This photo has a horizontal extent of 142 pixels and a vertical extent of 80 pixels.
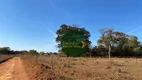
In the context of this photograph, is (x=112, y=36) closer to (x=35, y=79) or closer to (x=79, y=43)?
(x=35, y=79)

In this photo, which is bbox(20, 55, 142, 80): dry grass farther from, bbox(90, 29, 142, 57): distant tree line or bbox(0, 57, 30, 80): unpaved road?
bbox(90, 29, 142, 57): distant tree line

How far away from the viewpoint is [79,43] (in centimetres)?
694

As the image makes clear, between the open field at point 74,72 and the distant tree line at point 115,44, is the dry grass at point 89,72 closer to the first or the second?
the open field at point 74,72

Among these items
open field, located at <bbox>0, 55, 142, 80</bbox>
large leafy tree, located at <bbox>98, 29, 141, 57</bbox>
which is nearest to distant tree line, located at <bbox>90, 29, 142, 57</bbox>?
large leafy tree, located at <bbox>98, 29, 141, 57</bbox>

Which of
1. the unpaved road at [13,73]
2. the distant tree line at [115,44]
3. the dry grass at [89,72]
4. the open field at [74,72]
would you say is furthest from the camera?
the distant tree line at [115,44]

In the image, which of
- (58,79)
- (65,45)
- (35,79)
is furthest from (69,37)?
(35,79)

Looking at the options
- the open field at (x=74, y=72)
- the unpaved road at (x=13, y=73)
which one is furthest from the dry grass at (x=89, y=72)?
the unpaved road at (x=13, y=73)

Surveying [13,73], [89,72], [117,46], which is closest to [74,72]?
[89,72]

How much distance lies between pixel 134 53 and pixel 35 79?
50.1 metres

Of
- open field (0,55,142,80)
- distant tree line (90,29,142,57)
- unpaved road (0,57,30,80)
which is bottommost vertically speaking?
unpaved road (0,57,30,80)

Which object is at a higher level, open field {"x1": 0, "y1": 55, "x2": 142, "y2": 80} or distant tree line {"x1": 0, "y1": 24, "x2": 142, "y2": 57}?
distant tree line {"x1": 0, "y1": 24, "x2": 142, "y2": 57}

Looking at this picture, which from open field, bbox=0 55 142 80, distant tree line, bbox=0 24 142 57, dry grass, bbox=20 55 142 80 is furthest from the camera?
distant tree line, bbox=0 24 142 57

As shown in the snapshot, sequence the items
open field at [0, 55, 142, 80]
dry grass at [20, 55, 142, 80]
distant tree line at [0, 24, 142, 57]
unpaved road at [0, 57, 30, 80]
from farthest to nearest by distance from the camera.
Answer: distant tree line at [0, 24, 142, 57], unpaved road at [0, 57, 30, 80], open field at [0, 55, 142, 80], dry grass at [20, 55, 142, 80]

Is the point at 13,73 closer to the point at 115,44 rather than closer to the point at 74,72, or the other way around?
the point at 74,72
